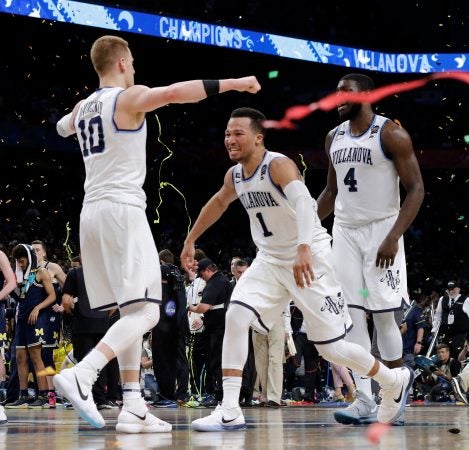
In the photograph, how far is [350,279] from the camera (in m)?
6.92

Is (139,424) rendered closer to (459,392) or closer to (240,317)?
(240,317)

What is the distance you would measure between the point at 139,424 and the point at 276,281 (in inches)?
48.8

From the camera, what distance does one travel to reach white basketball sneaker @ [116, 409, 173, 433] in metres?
5.98

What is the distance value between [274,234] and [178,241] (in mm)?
21740

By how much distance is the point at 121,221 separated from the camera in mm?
5992

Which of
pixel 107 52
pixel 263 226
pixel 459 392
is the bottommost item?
pixel 459 392

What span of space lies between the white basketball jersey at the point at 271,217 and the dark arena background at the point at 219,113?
18.0 meters

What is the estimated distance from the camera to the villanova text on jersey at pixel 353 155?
6910 mm

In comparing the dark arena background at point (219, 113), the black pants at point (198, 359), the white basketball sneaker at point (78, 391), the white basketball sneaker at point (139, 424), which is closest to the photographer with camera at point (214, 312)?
the black pants at point (198, 359)

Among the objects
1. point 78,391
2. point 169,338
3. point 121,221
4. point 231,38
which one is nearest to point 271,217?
point 121,221

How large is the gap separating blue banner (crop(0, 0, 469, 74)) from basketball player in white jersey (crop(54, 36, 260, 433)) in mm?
17108

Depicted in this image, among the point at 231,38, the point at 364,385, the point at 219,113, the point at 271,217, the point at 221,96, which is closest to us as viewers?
the point at 271,217

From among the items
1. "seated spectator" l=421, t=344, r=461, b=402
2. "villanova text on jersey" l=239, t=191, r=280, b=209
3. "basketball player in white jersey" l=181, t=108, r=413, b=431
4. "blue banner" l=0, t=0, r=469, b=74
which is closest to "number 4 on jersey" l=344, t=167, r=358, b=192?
"basketball player in white jersey" l=181, t=108, r=413, b=431

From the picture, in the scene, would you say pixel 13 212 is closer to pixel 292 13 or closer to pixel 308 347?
pixel 292 13
